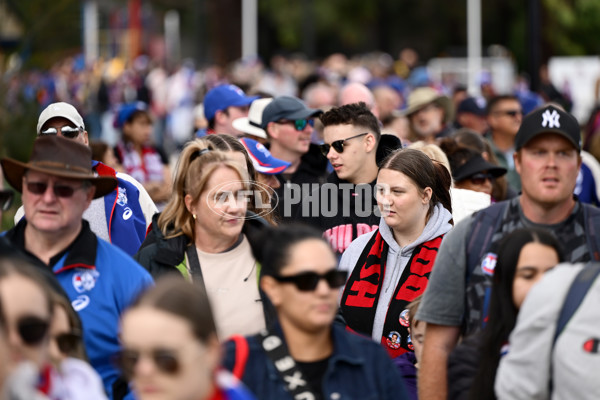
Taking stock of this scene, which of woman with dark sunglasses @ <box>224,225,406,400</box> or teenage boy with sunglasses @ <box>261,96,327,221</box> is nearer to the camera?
woman with dark sunglasses @ <box>224,225,406,400</box>

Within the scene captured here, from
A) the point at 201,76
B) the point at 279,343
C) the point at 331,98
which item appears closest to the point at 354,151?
the point at 279,343

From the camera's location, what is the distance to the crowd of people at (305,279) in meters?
4.06

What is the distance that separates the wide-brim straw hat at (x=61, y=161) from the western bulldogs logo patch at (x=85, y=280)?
18.4 inches

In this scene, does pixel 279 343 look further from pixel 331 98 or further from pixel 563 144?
pixel 331 98

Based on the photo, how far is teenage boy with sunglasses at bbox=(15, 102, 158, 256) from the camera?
736 cm

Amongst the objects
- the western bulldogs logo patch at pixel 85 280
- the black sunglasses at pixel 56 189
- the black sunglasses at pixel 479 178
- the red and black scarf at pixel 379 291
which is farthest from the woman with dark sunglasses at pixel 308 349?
the black sunglasses at pixel 479 178

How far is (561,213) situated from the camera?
5.16 meters

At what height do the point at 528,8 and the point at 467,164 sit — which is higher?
the point at 528,8

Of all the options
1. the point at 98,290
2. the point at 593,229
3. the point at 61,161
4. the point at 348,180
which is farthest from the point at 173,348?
the point at 348,180

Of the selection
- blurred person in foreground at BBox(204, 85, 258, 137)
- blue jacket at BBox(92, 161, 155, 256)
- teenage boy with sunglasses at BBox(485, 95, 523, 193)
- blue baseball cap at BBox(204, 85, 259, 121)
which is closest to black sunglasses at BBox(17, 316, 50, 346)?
blue jacket at BBox(92, 161, 155, 256)

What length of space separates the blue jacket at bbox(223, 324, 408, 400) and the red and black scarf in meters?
1.91

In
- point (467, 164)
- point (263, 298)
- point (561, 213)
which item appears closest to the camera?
point (561, 213)

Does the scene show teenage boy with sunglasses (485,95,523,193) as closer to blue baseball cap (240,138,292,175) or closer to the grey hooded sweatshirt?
blue baseball cap (240,138,292,175)

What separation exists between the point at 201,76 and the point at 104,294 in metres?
30.1
